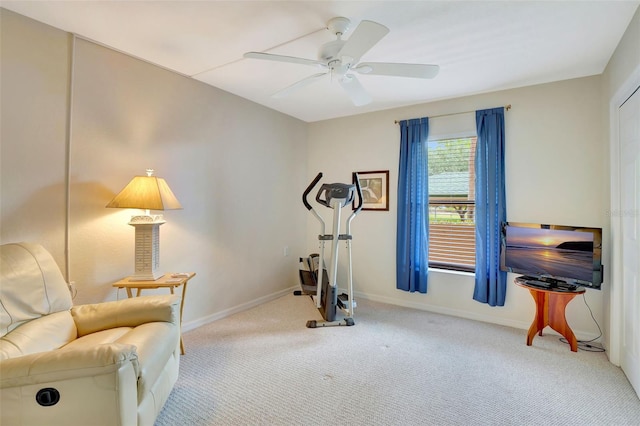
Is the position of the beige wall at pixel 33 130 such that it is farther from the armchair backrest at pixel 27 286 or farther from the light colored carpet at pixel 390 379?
the light colored carpet at pixel 390 379

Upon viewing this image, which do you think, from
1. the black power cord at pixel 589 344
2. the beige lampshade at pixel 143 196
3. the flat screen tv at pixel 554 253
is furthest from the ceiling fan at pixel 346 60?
the black power cord at pixel 589 344

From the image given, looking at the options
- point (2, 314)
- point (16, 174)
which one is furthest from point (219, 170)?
point (2, 314)

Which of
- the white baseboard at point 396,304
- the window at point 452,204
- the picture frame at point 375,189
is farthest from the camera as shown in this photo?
the picture frame at point 375,189

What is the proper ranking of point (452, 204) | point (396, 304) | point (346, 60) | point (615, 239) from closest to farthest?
1. point (346, 60)
2. point (615, 239)
3. point (452, 204)
4. point (396, 304)

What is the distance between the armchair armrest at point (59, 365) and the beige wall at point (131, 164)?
124 centimetres

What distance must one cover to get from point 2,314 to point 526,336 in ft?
12.8

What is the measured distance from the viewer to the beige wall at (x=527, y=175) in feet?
9.21

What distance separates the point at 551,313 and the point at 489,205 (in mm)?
1133

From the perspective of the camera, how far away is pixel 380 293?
3.99 metres

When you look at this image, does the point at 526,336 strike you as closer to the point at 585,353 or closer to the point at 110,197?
the point at 585,353

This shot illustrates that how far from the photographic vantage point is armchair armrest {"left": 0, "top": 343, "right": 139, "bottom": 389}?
1.17m

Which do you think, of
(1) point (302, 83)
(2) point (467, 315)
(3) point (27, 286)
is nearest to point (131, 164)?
(3) point (27, 286)

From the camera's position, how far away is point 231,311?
3434mm

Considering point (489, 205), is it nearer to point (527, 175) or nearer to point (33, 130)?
point (527, 175)
